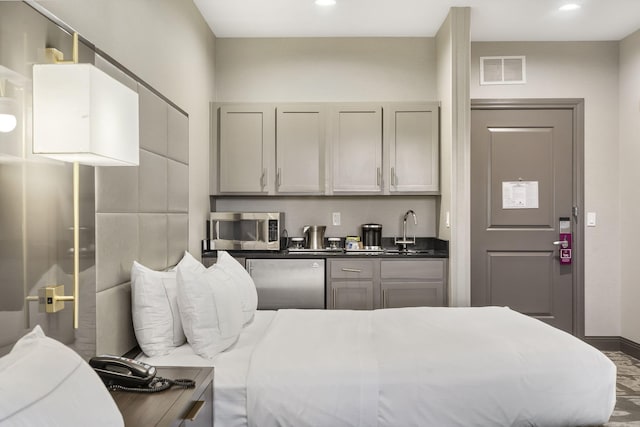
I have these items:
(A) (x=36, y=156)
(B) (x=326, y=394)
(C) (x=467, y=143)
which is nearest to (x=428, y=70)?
(C) (x=467, y=143)

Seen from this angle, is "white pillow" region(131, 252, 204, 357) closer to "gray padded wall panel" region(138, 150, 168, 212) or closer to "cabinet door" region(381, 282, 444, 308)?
"gray padded wall panel" region(138, 150, 168, 212)

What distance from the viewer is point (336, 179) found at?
4.54 metres

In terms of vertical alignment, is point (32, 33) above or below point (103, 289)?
above

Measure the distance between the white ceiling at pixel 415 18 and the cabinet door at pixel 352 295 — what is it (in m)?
2.30

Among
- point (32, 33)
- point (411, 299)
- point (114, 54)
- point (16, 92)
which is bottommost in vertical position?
point (411, 299)

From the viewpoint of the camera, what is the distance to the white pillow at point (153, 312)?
2320mm

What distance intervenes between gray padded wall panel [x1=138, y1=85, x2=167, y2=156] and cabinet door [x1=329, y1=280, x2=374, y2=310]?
76.5 inches

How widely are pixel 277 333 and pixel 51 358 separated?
1490mm

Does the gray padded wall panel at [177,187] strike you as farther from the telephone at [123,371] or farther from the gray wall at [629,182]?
the gray wall at [629,182]

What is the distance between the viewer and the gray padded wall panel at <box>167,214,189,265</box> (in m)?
3.11

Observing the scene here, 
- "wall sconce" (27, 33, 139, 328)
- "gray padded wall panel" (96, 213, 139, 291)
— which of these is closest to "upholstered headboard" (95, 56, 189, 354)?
"gray padded wall panel" (96, 213, 139, 291)

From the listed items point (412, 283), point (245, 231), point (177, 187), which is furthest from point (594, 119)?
point (177, 187)

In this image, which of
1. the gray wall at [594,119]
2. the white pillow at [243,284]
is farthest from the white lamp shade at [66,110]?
the gray wall at [594,119]

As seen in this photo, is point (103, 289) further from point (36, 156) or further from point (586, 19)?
point (586, 19)
